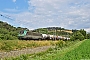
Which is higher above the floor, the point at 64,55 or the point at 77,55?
the point at 77,55

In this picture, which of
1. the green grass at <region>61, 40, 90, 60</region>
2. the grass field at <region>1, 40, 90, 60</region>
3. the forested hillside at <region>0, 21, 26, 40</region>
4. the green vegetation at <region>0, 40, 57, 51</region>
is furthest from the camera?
the forested hillside at <region>0, 21, 26, 40</region>

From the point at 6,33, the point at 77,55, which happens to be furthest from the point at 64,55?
the point at 6,33

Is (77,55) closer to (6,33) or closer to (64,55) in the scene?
(64,55)

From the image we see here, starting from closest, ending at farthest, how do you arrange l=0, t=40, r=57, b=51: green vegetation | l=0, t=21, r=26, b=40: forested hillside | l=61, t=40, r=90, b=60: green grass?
l=61, t=40, r=90, b=60: green grass, l=0, t=40, r=57, b=51: green vegetation, l=0, t=21, r=26, b=40: forested hillside

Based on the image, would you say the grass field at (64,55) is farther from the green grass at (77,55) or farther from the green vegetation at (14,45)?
the green vegetation at (14,45)

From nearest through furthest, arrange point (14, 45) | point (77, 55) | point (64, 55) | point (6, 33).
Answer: point (77, 55), point (64, 55), point (14, 45), point (6, 33)

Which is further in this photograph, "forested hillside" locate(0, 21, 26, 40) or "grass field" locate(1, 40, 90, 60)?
"forested hillside" locate(0, 21, 26, 40)

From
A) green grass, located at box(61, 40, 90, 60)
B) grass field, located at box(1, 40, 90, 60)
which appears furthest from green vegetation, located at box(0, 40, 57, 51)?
green grass, located at box(61, 40, 90, 60)

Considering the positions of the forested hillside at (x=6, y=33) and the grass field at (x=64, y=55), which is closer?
the grass field at (x=64, y=55)

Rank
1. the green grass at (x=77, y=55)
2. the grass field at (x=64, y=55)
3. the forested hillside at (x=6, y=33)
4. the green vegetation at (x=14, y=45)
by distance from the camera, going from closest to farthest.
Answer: the green grass at (x=77, y=55), the grass field at (x=64, y=55), the green vegetation at (x=14, y=45), the forested hillside at (x=6, y=33)

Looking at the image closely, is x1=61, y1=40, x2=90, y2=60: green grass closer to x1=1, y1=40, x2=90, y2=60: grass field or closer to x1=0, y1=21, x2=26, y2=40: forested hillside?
x1=1, y1=40, x2=90, y2=60: grass field

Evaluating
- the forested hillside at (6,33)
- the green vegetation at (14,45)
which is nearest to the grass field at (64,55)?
the green vegetation at (14,45)

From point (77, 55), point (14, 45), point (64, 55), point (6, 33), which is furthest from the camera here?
point (6, 33)

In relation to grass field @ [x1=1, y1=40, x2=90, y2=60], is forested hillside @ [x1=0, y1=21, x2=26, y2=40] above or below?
above
